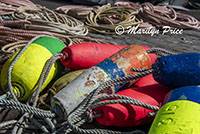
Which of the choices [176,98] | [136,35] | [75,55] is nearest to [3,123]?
[75,55]

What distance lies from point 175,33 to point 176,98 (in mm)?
2913

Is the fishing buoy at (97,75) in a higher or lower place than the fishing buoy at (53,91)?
higher

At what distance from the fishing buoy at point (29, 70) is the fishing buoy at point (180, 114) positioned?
2.82 feet

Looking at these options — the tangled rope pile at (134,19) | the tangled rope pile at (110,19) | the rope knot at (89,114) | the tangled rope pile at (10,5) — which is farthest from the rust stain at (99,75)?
the tangled rope pile at (10,5)

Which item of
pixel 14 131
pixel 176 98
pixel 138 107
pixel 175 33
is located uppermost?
pixel 176 98

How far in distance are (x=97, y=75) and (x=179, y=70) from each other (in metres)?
0.49

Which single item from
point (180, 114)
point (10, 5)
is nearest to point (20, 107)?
point (180, 114)

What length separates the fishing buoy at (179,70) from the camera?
144cm

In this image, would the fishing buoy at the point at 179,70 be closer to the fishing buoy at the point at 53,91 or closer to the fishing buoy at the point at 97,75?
the fishing buoy at the point at 97,75

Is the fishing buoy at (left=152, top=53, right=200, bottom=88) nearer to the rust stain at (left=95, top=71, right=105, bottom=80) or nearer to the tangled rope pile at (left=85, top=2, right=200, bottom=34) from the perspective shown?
the rust stain at (left=95, top=71, right=105, bottom=80)

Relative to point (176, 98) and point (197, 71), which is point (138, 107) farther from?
point (197, 71)

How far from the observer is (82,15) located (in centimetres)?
438

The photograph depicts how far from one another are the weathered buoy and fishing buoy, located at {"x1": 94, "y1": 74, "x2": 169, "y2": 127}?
1.38 feet

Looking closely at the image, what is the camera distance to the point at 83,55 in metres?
1.85
